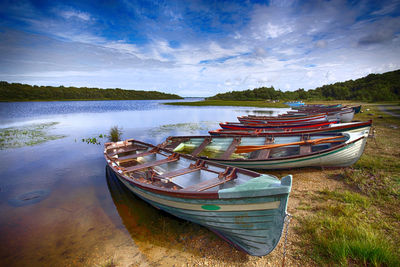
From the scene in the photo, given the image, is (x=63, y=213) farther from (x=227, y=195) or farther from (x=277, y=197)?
(x=277, y=197)

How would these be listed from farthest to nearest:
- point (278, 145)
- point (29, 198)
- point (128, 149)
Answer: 1. point (128, 149)
2. point (278, 145)
3. point (29, 198)

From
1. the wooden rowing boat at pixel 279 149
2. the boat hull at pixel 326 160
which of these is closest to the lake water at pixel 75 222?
the wooden rowing boat at pixel 279 149

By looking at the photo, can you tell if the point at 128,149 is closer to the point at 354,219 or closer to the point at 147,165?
the point at 147,165

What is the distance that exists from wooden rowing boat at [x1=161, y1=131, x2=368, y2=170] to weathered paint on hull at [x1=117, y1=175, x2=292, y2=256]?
154 inches

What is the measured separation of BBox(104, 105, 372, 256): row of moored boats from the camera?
3.43 m

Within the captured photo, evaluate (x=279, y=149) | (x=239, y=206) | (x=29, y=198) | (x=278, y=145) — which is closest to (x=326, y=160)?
(x=278, y=145)

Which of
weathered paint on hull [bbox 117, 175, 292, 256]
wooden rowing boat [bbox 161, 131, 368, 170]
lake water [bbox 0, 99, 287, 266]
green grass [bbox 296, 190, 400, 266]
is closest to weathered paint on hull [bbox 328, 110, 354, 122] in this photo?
wooden rowing boat [bbox 161, 131, 368, 170]

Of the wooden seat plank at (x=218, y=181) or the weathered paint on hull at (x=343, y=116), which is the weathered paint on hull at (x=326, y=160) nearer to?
the wooden seat plank at (x=218, y=181)

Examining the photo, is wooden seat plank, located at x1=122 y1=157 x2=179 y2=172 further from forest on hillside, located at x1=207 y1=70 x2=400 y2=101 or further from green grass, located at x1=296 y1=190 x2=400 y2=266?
forest on hillside, located at x1=207 y1=70 x2=400 y2=101

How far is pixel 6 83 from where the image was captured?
357 feet

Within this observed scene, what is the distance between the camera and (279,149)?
9273mm

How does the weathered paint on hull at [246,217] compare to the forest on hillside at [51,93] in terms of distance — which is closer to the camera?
the weathered paint on hull at [246,217]

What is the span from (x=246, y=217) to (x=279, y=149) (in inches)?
258

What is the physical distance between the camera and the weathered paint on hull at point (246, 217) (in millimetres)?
3295
